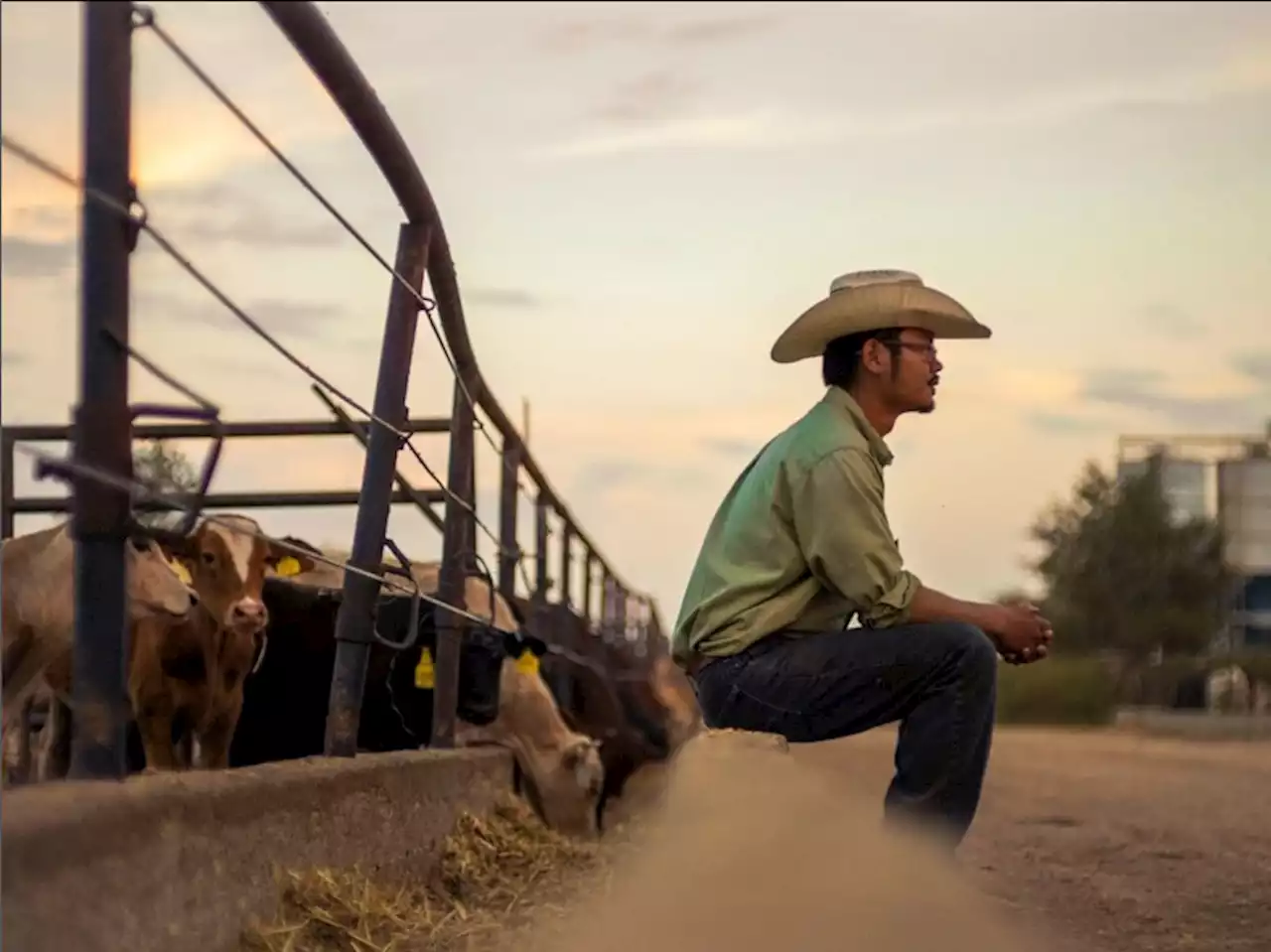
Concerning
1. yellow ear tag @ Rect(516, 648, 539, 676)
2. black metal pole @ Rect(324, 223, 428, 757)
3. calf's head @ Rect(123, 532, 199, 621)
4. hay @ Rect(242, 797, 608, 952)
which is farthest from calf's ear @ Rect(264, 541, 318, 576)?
black metal pole @ Rect(324, 223, 428, 757)

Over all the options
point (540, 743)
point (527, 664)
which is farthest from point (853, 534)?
point (540, 743)

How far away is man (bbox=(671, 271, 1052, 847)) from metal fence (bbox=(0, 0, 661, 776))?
65cm

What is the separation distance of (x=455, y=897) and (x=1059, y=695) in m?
23.3

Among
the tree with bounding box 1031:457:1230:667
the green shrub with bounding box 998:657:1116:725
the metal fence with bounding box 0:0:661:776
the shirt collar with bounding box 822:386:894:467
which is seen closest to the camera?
the metal fence with bounding box 0:0:661:776

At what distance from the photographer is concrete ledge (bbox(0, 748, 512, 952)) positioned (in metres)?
2.12

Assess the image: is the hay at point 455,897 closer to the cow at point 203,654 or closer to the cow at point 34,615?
the cow at point 34,615

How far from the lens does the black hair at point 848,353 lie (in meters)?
3.55

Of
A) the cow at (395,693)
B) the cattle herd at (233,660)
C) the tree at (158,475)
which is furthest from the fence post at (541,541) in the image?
the tree at (158,475)

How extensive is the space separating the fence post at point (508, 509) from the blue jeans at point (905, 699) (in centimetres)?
348

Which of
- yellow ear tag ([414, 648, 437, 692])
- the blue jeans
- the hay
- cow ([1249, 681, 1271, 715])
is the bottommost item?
cow ([1249, 681, 1271, 715])

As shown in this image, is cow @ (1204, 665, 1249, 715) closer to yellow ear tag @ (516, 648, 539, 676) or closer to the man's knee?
yellow ear tag @ (516, 648, 539, 676)

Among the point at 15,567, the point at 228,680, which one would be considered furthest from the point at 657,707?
the point at 15,567

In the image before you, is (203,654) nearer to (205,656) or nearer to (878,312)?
(205,656)

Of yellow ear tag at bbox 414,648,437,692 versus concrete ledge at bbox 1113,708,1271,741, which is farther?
concrete ledge at bbox 1113,708,1271,741
